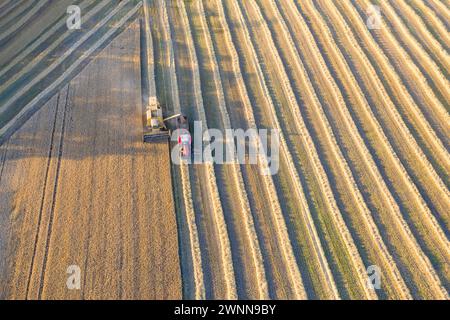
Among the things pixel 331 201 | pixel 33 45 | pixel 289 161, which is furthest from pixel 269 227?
pixel 33 45

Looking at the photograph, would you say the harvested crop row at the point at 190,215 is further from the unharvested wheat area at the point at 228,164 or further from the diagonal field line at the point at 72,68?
the diagonal field line at the point at 72,68

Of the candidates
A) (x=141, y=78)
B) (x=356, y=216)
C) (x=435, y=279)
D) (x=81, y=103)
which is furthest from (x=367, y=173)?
(x=81, y=103)

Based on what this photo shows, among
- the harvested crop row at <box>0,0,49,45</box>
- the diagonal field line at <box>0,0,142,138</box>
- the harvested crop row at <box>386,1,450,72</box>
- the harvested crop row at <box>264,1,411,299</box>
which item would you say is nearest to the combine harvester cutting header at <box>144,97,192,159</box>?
the diagonal field line at <box>0,0,142,138</box>

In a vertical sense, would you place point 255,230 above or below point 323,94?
below

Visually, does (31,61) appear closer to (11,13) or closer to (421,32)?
(11,13)

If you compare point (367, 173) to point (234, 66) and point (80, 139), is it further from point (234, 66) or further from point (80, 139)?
point (80, 139)

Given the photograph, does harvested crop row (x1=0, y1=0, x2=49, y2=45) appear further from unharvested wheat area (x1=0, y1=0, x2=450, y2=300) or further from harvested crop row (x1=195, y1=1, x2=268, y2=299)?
harvested crop row (x1=195, y1=1, x2=268, y2=299)

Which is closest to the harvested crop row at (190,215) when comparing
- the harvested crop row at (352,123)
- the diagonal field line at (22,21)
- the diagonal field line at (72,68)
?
the diagonal field line at (72,68)

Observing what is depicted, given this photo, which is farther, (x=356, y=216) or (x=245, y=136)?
(x=245, y=136)
